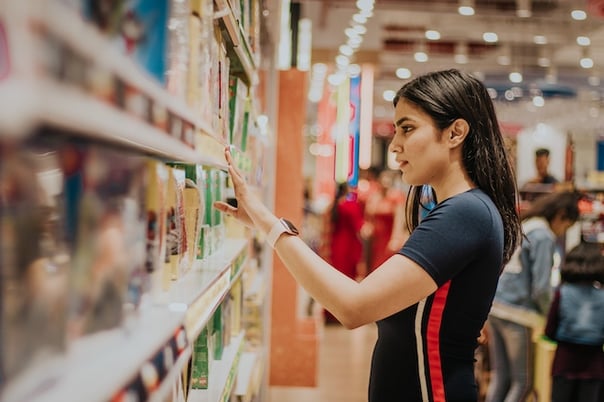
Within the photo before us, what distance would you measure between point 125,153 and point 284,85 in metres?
4.66

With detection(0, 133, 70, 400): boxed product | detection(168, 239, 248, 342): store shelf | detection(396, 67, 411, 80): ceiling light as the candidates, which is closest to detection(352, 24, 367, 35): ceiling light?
detection(396, 67, 411, 80): ceiling light

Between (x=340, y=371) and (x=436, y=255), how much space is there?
201 inches

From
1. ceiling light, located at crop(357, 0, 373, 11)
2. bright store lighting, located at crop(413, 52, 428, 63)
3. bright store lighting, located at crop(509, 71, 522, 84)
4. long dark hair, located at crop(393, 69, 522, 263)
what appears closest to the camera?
long dark hair, located at crop(393, 69, 522, 263)

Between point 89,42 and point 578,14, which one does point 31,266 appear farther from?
point 578,14

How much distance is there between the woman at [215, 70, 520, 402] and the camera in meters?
1.56

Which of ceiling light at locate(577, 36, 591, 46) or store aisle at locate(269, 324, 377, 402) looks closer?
store aisle at locate(269, 324, 377, 402)

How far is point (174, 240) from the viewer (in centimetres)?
148

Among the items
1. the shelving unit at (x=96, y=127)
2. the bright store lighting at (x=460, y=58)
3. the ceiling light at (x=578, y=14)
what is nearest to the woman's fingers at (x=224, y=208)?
the shelving unit at (x=96, y=127)

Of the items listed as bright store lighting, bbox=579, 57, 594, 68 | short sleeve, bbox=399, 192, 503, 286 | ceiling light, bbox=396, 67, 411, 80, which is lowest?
short sleeve, bbox=399, 192, 503, 286

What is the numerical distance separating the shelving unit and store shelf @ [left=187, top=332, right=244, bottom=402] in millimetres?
687

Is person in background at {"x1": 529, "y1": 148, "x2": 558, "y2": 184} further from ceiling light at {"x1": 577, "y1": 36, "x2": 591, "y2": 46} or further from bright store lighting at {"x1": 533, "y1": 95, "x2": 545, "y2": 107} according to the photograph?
bright store lighting at {"x1": 533, "y1": 95, "x2": 545, "y2": 107}

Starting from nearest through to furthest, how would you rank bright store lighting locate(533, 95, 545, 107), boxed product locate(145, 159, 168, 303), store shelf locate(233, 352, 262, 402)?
boxed product locate(145, 159, 168, 303)
store shelf locate(233, 352, 262, 402)
bright store lighting locate(533, 95, 545, 107)

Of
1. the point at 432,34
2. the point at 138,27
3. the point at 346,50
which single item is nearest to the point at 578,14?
the point at 432,34

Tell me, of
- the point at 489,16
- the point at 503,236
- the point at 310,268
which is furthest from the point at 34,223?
the point at 489,16
